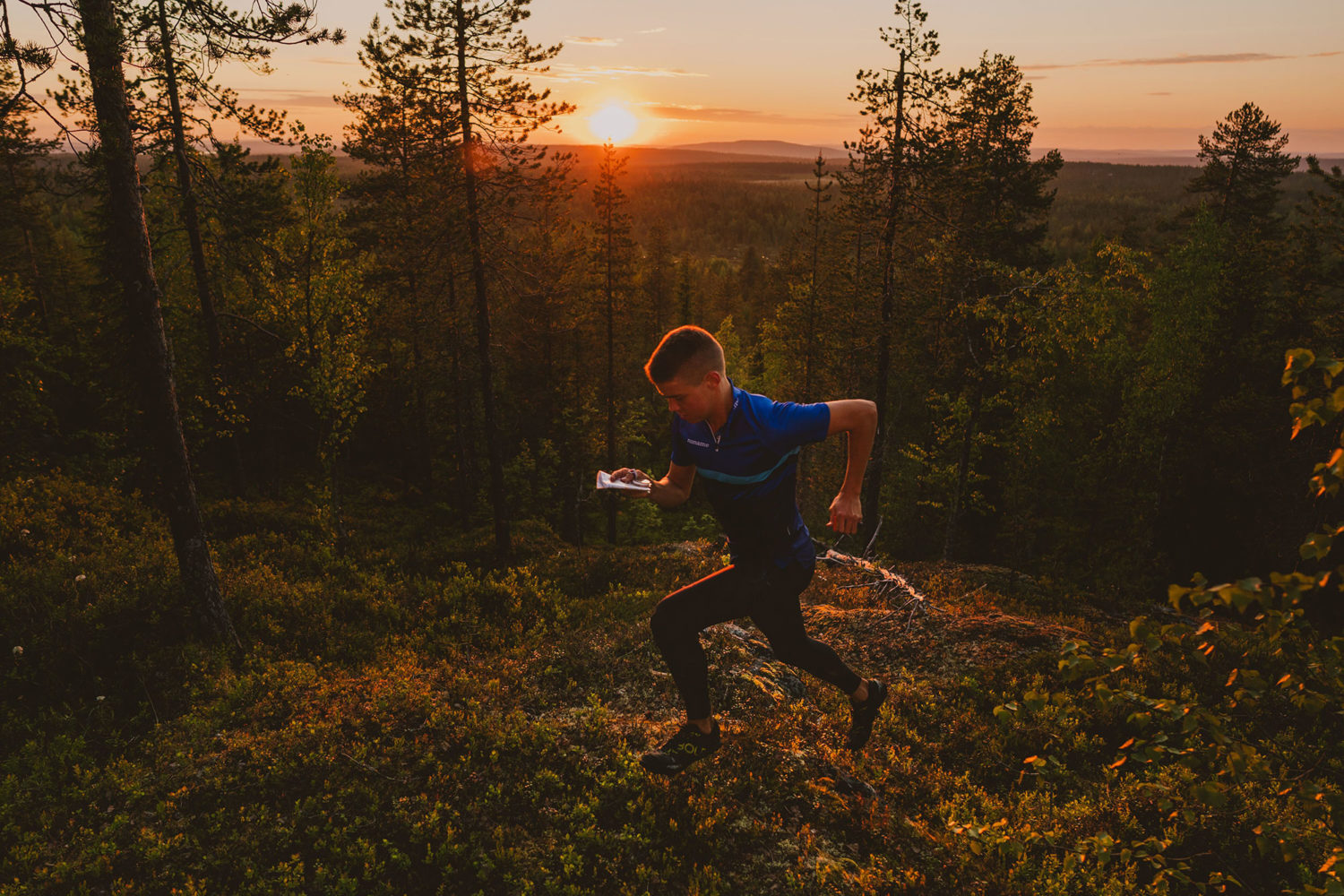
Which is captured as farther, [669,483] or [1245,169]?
[1245,169]

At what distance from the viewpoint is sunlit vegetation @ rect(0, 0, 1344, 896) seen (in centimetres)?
492

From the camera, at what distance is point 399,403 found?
33375 mm

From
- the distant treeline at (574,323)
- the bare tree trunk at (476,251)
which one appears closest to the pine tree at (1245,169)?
the distant treeline at (574,323)

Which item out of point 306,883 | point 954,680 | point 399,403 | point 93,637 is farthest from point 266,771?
point 399,403

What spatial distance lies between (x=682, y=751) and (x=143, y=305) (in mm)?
8481

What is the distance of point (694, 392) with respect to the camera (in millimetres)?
4445

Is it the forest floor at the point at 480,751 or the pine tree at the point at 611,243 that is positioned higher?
the pine tree at the point at 611,243

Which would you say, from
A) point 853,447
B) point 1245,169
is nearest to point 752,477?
point 853,447

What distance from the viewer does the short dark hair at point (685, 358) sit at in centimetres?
441

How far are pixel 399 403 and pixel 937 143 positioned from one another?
27.5 m

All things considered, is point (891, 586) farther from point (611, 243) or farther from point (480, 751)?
point (611, 243)

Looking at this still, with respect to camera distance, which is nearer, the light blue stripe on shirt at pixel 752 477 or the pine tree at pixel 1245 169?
the light blue stripe on shirt at pixel 752 477

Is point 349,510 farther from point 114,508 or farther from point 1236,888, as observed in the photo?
point 1236,888

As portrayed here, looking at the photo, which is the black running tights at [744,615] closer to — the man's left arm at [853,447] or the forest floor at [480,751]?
the man's left arm at [853,447]
